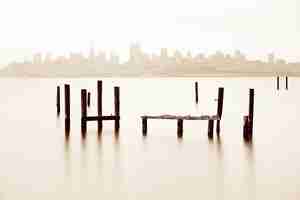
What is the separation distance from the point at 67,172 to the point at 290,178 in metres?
3.99

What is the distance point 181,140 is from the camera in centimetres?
1512

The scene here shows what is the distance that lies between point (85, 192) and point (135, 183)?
41.1 inches

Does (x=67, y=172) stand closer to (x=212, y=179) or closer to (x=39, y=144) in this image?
(x=212, y=179)

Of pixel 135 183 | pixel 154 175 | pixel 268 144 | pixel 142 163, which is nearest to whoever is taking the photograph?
pixel 135 183

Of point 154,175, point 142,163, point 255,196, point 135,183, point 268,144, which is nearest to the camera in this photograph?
point 255,196

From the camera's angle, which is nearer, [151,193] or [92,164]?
[151,193]

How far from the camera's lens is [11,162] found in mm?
11961

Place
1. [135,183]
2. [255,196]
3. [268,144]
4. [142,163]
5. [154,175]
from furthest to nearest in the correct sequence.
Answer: [268,144] → [142,163] → [154,175] → [135,183] → [255,196]

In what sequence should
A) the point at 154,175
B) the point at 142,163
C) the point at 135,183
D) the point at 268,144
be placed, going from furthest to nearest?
the point at 268,144 < the point at 142,163 < the point at 154,175 < the point at 135,183

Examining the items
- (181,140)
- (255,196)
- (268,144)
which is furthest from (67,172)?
(268,144)

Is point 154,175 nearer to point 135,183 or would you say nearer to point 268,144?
point 135,183

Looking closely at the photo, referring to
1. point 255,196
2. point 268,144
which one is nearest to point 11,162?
point 255,196

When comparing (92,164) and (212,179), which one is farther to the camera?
(92,164)

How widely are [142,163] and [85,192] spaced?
298 cm
